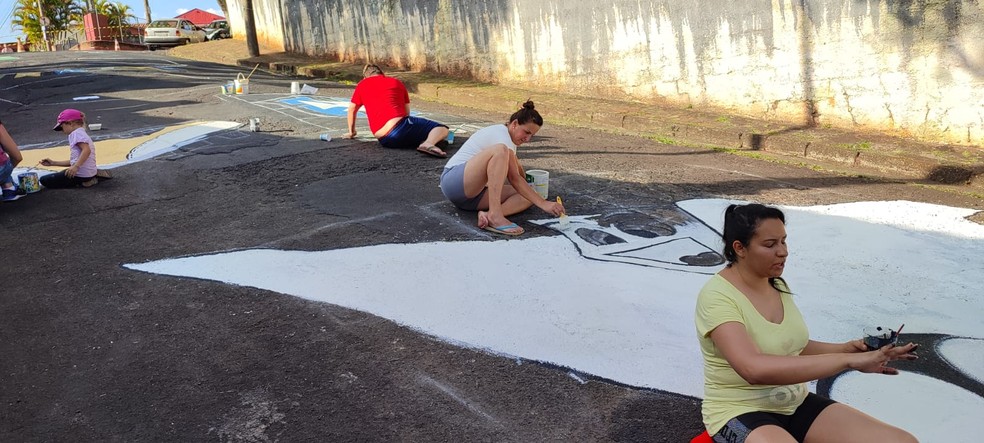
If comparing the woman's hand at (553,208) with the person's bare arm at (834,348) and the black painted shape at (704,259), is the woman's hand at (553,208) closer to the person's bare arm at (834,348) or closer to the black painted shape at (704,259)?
the black painted shape at (704,259)

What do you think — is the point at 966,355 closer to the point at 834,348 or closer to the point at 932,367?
the point at 932,367

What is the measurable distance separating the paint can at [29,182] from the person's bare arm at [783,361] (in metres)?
6.15

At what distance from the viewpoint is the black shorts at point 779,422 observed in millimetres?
2488

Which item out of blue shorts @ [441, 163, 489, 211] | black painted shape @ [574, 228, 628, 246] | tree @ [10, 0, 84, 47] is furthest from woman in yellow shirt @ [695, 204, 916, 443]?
tree @ [10, 0, 84, 47]

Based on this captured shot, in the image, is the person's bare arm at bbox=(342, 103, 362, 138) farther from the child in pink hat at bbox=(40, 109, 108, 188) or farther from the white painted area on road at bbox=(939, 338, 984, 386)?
the white painted area on road at bbox=(939, 338, 984, 386)

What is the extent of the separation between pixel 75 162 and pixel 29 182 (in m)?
0.40

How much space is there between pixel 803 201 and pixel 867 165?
1.71 m

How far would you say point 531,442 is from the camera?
2.93m

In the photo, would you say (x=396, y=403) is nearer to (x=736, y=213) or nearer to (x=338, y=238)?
(x=736, y=213)

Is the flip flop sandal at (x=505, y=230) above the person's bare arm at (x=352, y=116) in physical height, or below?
below

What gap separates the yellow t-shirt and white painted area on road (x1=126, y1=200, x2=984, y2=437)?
72 cm

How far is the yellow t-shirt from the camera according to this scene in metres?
2.54

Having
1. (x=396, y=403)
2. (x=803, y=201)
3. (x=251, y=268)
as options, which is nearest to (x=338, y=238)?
(x=251, y=268)

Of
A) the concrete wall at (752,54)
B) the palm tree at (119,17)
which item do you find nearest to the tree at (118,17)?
the palm tree at (119,17)
